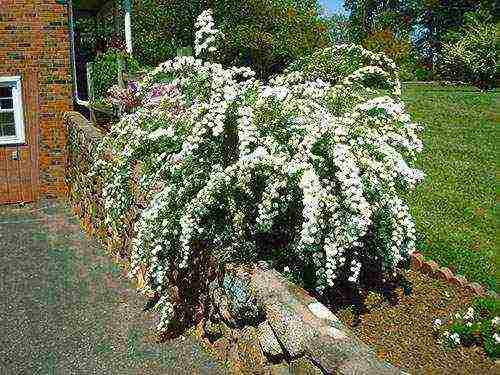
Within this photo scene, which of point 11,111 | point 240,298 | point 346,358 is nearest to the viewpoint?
point 346,358

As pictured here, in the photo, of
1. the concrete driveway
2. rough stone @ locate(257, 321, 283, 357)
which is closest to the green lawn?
rough stone @ locate(257, 321, 283, 357)

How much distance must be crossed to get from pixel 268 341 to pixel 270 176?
43.7 inches

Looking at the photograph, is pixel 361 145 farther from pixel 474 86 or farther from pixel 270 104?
pixel 474 86

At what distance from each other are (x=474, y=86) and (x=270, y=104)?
21812 mm

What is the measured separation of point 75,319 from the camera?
540 centimetres

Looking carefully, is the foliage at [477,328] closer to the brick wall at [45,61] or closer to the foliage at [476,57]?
the brick wall at [45,61]

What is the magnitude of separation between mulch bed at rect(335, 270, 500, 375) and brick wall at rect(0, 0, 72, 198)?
7730 mm

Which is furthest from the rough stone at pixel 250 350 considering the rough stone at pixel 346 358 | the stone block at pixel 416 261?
the stone block at pixel 416 261

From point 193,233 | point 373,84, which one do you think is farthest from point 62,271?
point 373,84

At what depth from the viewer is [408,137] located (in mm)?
4734

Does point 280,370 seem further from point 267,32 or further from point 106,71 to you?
point 267,32

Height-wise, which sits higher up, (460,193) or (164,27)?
(164,27)

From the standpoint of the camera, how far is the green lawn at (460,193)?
569 centimetres

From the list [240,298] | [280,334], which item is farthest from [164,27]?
[280,334]
